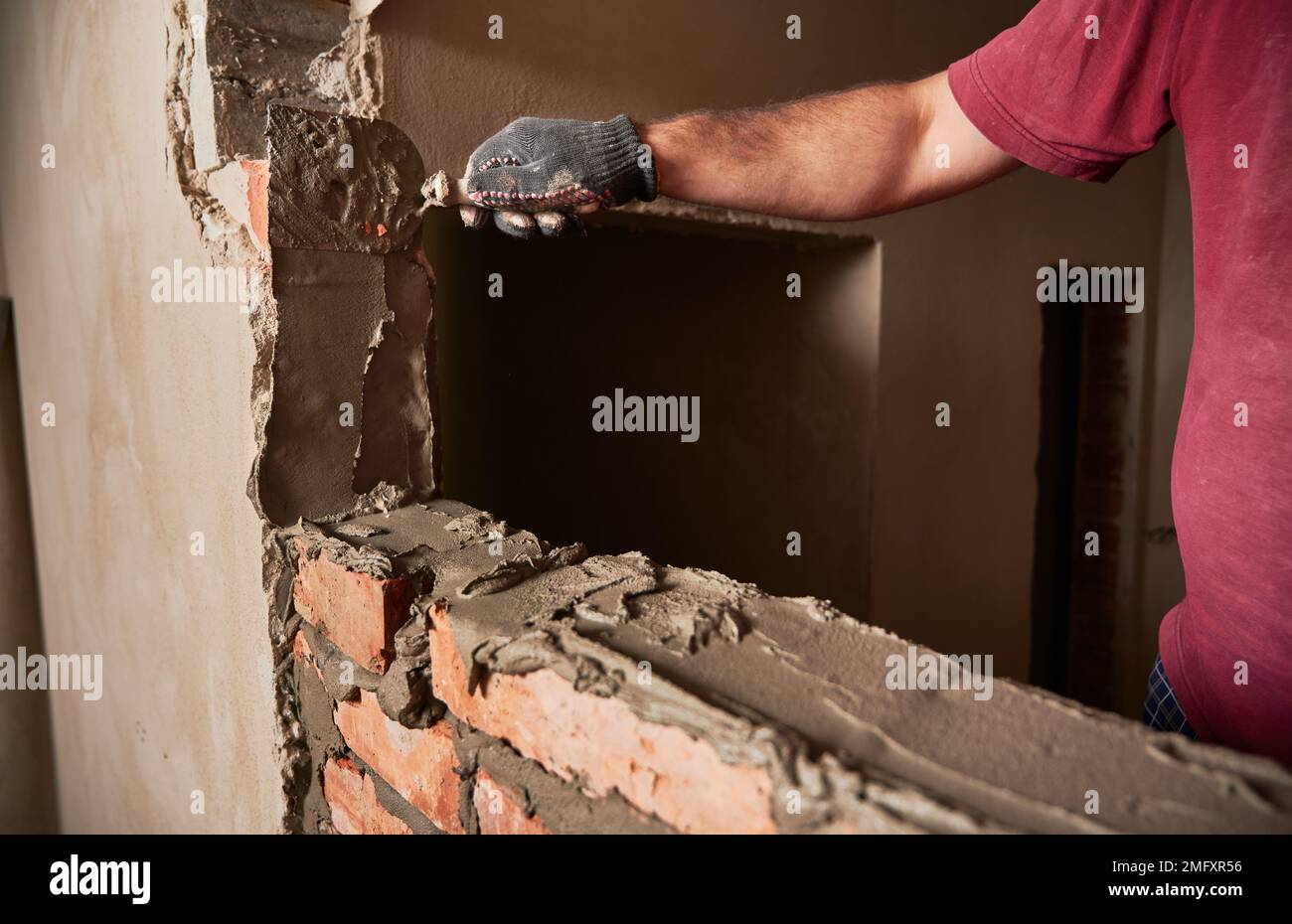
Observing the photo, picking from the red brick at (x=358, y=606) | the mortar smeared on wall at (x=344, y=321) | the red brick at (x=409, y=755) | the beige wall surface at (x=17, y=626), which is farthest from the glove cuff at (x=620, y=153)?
the beige wall surface at (x=17, y=626)

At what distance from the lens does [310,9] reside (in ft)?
4.25

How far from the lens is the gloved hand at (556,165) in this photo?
1.03 meters

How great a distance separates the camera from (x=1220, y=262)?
0.92 metres

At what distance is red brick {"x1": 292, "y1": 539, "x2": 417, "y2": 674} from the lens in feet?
3.01

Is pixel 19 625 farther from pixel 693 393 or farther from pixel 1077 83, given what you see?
pixel 1077 83

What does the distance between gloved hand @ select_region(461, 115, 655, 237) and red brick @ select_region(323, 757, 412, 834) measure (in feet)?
2.50

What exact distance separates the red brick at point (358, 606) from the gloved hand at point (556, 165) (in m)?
0.49

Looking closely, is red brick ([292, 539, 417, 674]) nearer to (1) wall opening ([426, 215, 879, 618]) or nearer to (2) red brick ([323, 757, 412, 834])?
(2) red brick ([323, 757, 412, 834])

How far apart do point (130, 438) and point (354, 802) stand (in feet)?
3.14

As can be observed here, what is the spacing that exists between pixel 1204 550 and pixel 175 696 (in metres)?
1.67

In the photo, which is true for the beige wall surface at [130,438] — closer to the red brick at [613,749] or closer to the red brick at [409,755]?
the red brick at [409,755]

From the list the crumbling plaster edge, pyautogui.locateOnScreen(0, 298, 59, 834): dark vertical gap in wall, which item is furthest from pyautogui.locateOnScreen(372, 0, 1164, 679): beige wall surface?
pyautogui.locateOnScreen(0, 298, 59, 834): dark vertical gap in wall
